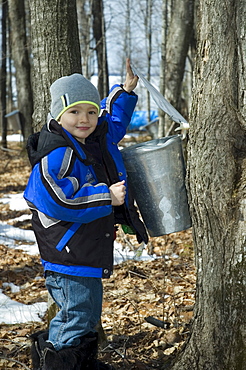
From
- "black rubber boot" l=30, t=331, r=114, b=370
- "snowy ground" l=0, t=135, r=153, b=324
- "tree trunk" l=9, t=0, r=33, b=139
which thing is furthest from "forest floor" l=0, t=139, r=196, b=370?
"tree trunk" l=9, t=0, r=33, b=139

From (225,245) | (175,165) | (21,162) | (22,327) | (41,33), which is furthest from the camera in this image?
(21,162)

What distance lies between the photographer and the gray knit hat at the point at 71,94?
2488 mm

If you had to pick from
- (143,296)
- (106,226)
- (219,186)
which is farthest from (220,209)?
(143,296)

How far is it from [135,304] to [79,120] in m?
2.14

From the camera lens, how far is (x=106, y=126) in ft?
8.84

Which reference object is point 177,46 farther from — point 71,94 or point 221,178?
point 221,178

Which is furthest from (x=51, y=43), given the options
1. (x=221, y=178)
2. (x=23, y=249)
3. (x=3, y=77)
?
(x=3, y=77)

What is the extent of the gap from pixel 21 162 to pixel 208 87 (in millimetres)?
11724

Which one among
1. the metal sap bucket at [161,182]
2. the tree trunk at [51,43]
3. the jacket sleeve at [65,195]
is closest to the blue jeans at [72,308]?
the jacket sleeve at [65,195]

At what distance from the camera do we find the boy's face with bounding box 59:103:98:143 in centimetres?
251

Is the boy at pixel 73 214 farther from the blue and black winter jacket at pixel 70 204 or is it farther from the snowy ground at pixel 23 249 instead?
the snowy ground at pixel 23 249

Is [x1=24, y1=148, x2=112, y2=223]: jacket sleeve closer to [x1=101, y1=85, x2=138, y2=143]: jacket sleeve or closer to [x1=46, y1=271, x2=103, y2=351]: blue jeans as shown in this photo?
[x1=46, y1=271, x2=103, y2=351]: blue jeans

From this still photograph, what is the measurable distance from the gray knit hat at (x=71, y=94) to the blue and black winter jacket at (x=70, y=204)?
93 mm

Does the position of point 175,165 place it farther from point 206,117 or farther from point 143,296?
Result: point 143,296
